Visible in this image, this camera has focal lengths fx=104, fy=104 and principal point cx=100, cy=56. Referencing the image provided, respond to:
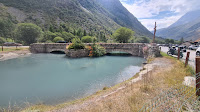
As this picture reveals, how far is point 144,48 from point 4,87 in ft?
82.9

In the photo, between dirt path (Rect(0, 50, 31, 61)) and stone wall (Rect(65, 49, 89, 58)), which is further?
stone wall (Rect(65, 49, 89, 58))

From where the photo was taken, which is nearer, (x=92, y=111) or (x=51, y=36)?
(x=92, y=111)

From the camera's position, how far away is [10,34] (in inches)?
2014

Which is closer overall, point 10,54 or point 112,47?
point 10,54

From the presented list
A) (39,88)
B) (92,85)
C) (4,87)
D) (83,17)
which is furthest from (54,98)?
(83,17)

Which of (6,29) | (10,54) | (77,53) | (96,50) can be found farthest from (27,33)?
(96,50)

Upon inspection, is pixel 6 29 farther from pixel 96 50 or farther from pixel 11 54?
pixel 96 50

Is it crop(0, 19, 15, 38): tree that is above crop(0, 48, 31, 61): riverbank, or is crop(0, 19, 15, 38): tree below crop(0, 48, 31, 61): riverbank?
above

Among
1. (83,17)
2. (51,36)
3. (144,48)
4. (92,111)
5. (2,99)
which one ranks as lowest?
(2,99)

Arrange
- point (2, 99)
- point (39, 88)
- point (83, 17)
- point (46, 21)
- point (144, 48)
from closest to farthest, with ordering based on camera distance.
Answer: point (2, 99), point (39, 88), point (144, 48), point (46, 21), point (83, 17)

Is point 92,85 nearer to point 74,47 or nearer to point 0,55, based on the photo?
point 74,47

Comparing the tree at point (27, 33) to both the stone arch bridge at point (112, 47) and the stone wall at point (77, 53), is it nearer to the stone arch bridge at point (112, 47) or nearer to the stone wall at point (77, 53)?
the stone arch bridge at point (112, 47)

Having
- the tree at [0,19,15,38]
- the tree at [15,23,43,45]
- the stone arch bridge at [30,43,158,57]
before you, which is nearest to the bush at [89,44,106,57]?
the stone arch bridge at [30,43,158,57]

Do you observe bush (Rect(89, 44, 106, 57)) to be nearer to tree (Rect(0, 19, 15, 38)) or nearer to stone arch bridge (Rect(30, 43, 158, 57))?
stone arch bridge (Rect(30, 43, 158, 57))
